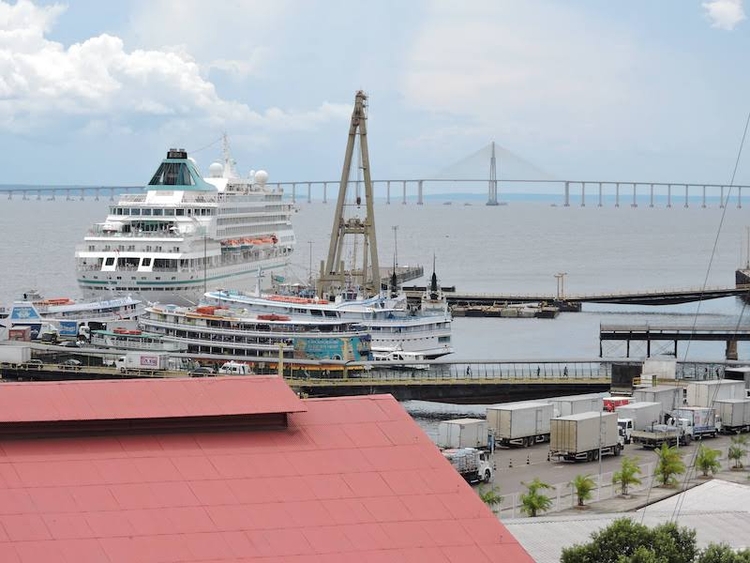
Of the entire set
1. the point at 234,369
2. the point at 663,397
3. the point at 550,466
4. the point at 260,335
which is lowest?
the point at 550,466

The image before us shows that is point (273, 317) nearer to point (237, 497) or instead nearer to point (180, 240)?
point (180, 240)

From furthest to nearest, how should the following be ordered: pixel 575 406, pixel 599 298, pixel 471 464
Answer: pixel 599 298, pixel 575 406, pixel 471 464

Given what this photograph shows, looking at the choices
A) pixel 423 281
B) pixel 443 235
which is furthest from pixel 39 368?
pixel 443 235

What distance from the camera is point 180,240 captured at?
177 ft

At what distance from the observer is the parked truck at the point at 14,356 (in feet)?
123

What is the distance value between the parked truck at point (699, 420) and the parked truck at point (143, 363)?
15423 mm

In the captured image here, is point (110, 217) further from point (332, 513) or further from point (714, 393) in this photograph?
point (332, 513)

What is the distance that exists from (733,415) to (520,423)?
502 centimetres

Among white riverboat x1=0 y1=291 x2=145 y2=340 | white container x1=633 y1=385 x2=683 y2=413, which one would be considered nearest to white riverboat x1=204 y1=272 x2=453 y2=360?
white riverboat x1=0 y1=291 x2=145 y2=340

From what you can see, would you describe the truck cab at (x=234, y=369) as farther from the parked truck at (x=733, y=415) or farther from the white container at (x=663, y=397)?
the parked truck at (x=733, y=415)

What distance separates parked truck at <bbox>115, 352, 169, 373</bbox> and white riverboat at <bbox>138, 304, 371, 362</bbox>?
230cm

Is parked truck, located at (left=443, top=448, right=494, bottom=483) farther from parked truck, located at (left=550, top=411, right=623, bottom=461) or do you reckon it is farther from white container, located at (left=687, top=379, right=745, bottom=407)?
white container, located at (left=687, top=379, right=745, bottom=407)

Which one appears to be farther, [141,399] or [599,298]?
[599,298]

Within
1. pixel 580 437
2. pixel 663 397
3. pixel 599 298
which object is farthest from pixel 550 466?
pixel 599 298
